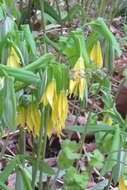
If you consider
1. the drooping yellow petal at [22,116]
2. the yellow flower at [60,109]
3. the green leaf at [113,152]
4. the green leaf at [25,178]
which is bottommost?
the green leaf at [25,178]

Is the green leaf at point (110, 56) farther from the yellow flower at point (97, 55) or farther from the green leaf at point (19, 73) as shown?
the green leaf at point (19, 73)

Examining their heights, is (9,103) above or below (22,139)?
above

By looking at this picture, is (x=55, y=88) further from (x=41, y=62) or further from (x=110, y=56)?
(x=110, y=56)

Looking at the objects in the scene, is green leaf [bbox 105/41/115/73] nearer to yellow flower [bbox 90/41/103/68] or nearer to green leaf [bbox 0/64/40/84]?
yellow flower [bbox 90/41/103/68]

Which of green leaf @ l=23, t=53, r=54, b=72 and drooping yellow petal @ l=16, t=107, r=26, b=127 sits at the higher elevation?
green leaf @ l=23, t=53, r=54, b=72

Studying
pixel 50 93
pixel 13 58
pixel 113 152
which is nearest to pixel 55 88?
pixel 50 93

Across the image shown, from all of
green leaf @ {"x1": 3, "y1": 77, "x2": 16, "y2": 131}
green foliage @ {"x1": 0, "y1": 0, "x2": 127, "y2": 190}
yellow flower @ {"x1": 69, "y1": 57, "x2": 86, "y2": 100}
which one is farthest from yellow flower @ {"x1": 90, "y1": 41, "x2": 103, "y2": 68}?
green leaf @ {"x1": 3, "y1": 77, "x2": 16, "y2": 131}

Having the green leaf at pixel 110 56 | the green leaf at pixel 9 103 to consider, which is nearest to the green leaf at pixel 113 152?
the green leaf at pixel 110 56

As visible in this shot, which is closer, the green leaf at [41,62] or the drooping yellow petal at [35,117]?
the green leaf at [41,62]

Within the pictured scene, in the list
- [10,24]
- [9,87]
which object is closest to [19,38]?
[10,24]
